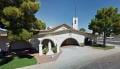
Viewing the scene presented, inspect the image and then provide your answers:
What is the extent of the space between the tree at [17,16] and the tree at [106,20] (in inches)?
638

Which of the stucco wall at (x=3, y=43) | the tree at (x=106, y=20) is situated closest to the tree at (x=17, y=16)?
the stucco wall at (x=3, y=43)

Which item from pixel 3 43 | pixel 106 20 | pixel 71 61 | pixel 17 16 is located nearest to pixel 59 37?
pixel 106 20

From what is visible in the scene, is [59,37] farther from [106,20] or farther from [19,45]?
[106,20]

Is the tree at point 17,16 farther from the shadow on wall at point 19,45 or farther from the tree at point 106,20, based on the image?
the tree at point 106,20

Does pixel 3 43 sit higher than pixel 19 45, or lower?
higher

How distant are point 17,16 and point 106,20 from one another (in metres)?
18.5

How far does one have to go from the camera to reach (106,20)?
102 feet

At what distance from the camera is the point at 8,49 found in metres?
25.9

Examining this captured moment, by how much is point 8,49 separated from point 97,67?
15533mm

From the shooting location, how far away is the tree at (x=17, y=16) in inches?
699

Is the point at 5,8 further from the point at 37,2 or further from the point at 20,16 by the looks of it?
the point at 37,2

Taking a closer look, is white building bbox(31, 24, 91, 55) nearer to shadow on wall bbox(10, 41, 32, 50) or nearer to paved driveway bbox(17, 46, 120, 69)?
shadow on wall bbox(10, 41, 32, 50)

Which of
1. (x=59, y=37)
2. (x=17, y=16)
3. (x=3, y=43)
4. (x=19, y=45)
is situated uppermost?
(x=17, y=16)

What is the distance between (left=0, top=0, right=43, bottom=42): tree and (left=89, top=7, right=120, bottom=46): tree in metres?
16.2
